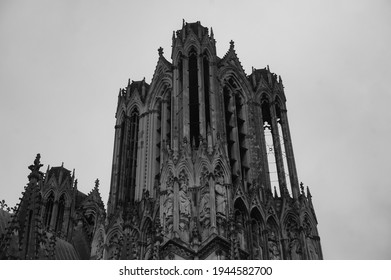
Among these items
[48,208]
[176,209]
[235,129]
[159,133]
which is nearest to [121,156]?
[159,133]

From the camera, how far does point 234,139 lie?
130ft

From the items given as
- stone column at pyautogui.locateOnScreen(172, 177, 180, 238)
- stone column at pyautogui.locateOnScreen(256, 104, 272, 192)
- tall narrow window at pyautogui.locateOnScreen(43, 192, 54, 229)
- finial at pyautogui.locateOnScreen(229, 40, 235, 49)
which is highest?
finial at pyautogui.locateOnScreen(229, 40, 235, 49)

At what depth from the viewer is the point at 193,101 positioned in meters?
39.5

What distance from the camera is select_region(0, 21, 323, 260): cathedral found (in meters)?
32.7

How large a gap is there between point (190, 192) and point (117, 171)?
886 cm

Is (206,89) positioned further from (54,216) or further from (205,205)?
(54,216)

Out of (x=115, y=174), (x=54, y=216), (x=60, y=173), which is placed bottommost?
(x=115, y=174)

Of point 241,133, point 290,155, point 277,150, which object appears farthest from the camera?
point 277,150

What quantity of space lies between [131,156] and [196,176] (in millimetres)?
8803

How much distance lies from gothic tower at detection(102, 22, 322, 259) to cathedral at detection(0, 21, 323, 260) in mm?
60

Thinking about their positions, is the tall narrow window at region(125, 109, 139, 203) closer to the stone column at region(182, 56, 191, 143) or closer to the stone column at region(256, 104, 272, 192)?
the stone column at region(182, 56, 191, 143)

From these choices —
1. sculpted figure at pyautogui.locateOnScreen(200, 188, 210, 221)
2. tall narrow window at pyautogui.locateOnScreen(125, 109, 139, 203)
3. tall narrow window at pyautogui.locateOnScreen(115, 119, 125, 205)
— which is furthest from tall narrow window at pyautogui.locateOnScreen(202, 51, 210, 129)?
tall narrow window at pyautogui.locateOnScreen(115, 119, 125, 205)

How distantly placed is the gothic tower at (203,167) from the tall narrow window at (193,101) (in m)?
0.06
